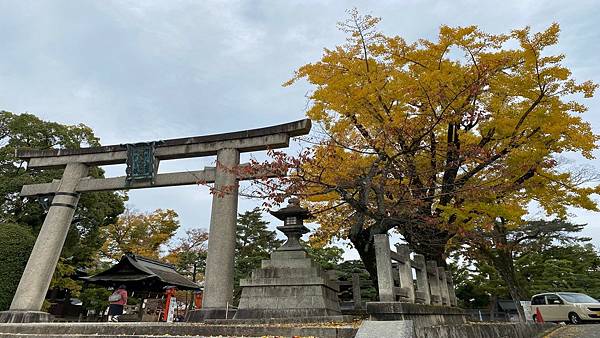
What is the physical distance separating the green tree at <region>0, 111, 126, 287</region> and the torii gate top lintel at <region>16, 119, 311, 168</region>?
82.1 inches

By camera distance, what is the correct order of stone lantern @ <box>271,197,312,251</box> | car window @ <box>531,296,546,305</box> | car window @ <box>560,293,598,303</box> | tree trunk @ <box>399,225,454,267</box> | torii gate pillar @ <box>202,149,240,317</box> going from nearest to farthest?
stone lantern @ <box>271,197,312,251</box>
tree trunk @ <box>399,225,454,267</box>
torii gate pillar @ <box>202,149,240,317</box>
car window @ <box>560,293,598,303</box>
car window @ <box>531,296,546,305</box>

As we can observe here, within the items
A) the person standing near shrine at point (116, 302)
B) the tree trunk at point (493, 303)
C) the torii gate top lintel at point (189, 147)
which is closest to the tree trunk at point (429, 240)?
the torii gate top lintel at point (189, 147)

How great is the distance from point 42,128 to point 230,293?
1286 centimetres

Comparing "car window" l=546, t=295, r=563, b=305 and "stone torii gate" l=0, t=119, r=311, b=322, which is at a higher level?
"stone torii gate" l=0, t=119, r=311, b=322

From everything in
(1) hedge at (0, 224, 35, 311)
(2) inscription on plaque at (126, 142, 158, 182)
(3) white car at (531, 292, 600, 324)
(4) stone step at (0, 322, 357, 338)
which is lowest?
(4) stone step at (0, 322, 357, 338)

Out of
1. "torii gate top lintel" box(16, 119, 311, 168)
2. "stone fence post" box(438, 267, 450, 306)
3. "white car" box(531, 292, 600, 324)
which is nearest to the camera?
"stone fence post" box(438, 267, 450, 306)

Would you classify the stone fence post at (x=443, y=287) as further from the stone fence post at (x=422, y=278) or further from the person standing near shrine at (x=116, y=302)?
the person standing near shrine at (x=116, y=302)

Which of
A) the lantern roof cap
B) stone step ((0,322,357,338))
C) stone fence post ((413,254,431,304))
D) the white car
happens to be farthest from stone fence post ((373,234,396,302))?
the white car

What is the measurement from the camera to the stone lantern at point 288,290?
7828mm

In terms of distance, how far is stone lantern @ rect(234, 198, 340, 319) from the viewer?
7828 millimetres

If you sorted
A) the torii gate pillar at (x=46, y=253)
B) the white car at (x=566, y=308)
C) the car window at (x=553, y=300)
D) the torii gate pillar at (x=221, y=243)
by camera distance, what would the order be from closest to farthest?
the torii gate pillar at (x=221, y=243) < the torii gate pillar at (x=46, y=253) < the white car at (x=566, y=308) < the car window at (x=553, y=300)

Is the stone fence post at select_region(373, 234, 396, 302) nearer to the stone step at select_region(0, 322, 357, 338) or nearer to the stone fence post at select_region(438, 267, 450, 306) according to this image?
the stone step at select_region(0, 322, 357, 338)

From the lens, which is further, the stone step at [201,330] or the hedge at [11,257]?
the hedge at [11,257]

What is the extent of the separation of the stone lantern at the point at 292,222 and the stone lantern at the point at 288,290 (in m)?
0.08
